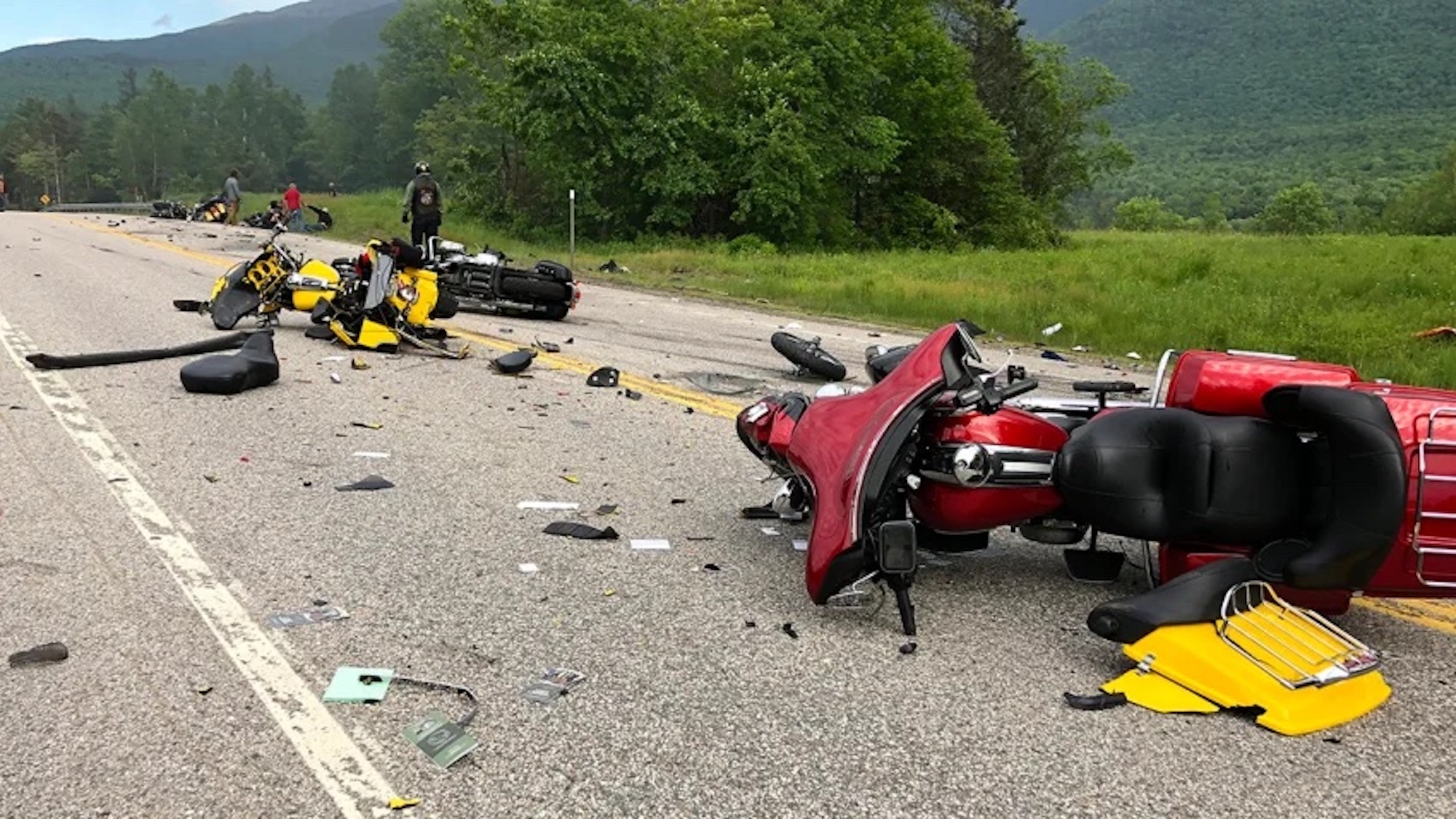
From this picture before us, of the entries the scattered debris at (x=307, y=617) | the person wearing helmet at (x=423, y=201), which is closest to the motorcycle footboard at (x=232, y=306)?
the scattered debris at (x=307, y=617)

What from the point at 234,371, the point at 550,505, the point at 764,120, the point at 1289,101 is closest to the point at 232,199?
the point at 764,120

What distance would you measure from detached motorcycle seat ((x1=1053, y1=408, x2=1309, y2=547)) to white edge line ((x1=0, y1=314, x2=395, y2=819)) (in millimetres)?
2465

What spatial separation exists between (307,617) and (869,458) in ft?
6.79

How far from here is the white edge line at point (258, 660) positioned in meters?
2.73

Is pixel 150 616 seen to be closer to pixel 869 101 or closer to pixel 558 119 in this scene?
pixel 558 119

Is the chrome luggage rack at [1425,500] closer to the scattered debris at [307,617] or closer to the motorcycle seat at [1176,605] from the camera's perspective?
the motorcycle seat at [1176,605]

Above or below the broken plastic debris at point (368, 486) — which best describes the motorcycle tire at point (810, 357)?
above

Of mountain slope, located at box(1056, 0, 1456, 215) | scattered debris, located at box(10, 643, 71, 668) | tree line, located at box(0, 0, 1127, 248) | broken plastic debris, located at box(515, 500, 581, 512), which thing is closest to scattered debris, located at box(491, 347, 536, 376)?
broken plastic debris, located at box(515, 500, 581, 512)

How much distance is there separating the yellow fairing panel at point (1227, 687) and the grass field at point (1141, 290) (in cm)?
732

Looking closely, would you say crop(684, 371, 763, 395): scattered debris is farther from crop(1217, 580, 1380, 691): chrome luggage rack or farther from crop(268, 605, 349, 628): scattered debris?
crop(1217, 580, 1380, 691): chrome luggage rack

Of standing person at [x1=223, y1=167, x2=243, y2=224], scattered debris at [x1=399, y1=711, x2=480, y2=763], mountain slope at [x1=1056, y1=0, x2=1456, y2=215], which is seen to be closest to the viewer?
scattered debris at [x1=399, y1=711, x2=480, y2=763]

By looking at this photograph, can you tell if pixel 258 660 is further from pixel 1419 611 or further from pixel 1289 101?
pixel 1289 101

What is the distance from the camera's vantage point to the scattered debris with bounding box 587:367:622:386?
852 cm

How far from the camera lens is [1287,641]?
3.25 meters
